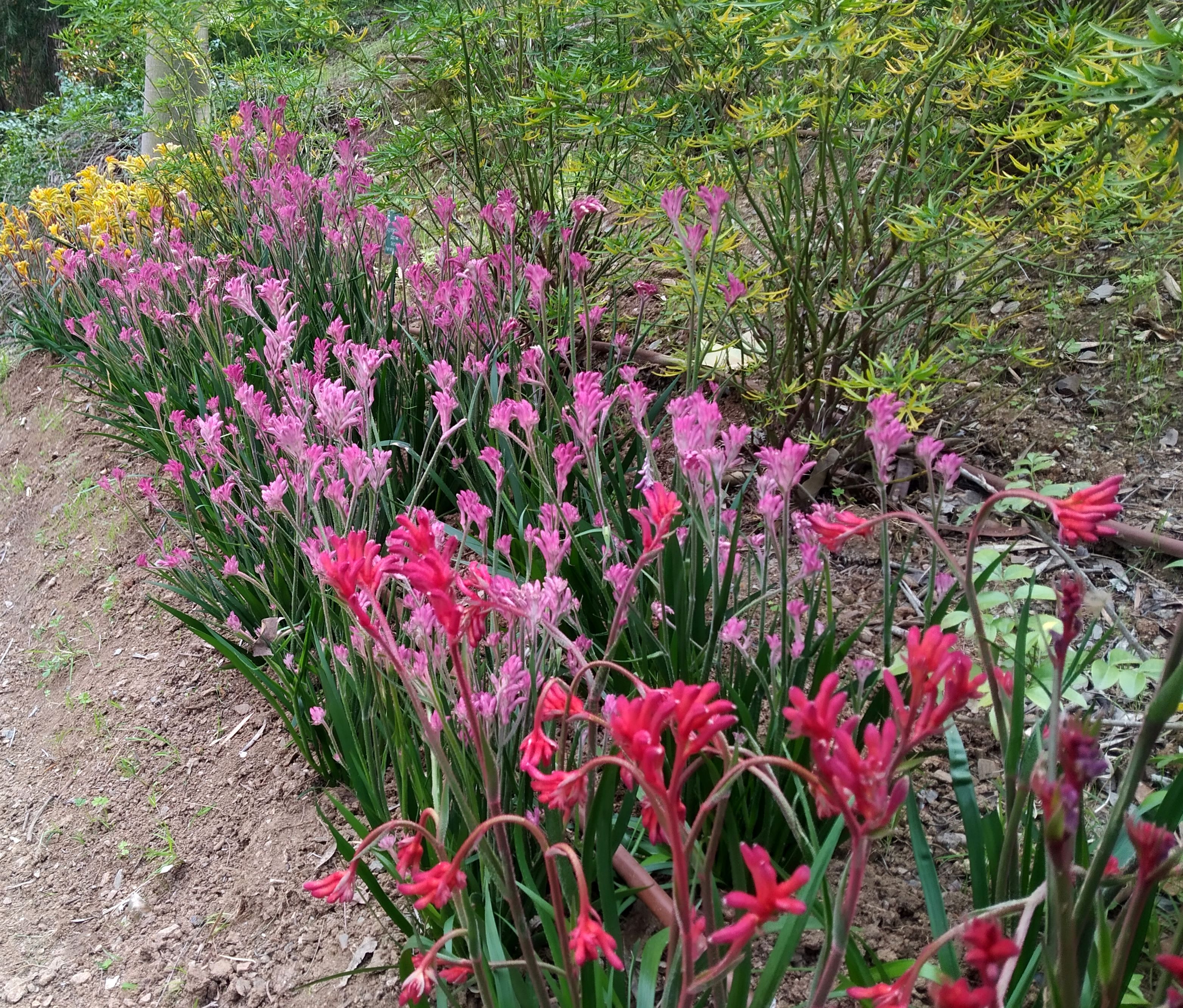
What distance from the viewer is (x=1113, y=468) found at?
7.95ft

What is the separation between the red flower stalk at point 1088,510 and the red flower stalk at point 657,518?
0.35m

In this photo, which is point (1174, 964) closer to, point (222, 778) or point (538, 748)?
point (538, 748)

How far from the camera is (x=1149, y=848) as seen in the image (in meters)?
0.57

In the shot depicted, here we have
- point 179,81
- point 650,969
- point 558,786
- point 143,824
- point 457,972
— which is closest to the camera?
point 558,786

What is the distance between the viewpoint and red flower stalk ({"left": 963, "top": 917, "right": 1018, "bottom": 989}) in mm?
491

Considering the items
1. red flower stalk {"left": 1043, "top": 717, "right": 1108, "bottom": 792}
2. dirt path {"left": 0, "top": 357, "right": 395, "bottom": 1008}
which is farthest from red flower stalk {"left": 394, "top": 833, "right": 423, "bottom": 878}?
→ dirt path {"left": 0, "top": 357, "right": 395, "bottom": 1008}

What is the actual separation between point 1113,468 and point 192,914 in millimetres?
2605

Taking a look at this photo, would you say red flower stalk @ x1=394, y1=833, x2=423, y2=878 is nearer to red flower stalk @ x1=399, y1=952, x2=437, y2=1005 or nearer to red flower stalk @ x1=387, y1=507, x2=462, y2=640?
red flower stalk @ x1=399, y1=952, x2=437, y2=1005

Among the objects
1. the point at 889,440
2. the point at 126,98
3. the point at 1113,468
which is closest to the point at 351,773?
the point at 889,440

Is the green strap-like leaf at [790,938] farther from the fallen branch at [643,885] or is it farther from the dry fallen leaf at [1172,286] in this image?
the dry fallen leaf at [1172,286]

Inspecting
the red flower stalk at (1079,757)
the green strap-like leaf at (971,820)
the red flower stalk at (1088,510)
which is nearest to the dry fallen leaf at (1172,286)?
the green strap-like leaf at (971,820)

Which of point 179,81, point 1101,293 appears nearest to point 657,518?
point 1101,293

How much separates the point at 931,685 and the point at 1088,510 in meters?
0.22

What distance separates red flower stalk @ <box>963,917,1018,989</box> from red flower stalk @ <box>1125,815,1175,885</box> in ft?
0.44
